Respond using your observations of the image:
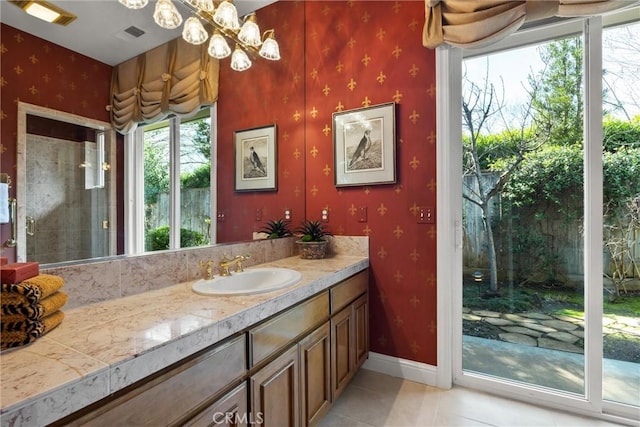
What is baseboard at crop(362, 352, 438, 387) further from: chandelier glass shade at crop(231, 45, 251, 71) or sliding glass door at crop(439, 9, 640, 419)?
chandelier glass shade at crop(231, 45, 251, 71)

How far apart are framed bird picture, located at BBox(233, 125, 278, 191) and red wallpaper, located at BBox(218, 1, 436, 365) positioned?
0.18 ft

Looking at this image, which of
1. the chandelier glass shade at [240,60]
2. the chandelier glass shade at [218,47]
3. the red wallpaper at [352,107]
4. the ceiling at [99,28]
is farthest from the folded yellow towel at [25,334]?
the chandelier glass shade at [240,60]

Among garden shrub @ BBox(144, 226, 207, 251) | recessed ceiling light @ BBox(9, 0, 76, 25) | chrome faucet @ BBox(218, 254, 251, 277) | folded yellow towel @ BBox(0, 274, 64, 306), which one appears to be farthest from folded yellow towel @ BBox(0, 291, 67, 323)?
recessed ceiling light @ BBox(9, 0, 76, 25)

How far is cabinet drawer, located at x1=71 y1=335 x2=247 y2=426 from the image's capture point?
67 cm

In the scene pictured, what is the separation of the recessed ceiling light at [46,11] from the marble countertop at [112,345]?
3.23 ft

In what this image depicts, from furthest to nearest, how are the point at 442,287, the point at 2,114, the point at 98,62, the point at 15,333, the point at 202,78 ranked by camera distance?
the point at 442,287
the point at 202,78
the point at 98,62
the point at 2,114
the point at 15,333

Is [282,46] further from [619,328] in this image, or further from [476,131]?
[619,328]

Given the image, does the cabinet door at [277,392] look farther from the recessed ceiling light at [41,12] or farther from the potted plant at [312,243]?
the recessed ceiling light at [41,12]

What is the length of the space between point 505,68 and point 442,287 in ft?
4.98

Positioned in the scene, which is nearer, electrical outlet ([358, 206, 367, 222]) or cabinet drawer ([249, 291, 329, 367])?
cabinet drawer ([249, 291, 329, 367])

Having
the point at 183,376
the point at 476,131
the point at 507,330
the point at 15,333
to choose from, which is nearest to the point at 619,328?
the point at 507,330

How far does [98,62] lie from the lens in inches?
44.1

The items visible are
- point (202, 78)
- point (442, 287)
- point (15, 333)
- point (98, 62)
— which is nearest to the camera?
point (15, 333)

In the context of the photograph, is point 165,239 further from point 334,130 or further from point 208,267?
point 334,130
